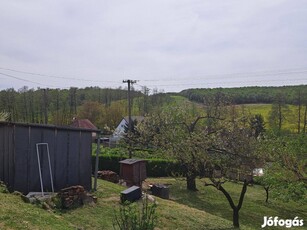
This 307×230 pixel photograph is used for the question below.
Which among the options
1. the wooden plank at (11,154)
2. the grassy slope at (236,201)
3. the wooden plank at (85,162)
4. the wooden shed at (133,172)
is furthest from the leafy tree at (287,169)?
the wooden plank at (11,154)

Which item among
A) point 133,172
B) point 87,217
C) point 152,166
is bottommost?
point 152,166

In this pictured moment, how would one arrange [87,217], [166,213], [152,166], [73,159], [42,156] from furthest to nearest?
[152,166] → [73,159] → [42,156] → [166,213] → [87,217]

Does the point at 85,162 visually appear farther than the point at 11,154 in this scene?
→ Yes

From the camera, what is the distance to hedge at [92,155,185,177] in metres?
26.2

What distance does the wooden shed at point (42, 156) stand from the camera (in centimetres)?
1280

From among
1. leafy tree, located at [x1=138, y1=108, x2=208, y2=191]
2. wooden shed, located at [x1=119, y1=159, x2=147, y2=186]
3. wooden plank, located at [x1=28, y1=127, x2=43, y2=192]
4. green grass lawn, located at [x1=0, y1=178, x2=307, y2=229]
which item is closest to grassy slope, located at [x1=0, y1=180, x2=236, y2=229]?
green grass lawn, located at [x1=0, y1=178, x2=307, y2=229]

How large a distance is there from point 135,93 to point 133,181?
7182 centimetres

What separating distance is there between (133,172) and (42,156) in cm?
694

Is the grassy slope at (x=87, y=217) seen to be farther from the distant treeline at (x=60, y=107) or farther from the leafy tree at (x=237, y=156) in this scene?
the distant treeline at (x=60, y=107)

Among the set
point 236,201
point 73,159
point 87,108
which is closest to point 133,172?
point 73,159

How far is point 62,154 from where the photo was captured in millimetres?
14031

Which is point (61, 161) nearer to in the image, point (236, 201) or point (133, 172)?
point (133, 172)

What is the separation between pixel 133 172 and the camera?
19469 millimetres

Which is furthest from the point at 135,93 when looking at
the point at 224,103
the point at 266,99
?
the point at 224,103
